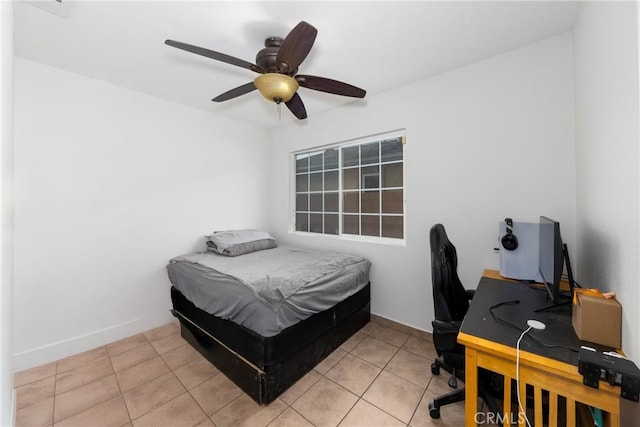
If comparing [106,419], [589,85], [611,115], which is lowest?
[106,419]

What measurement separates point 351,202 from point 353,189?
17 centimetres

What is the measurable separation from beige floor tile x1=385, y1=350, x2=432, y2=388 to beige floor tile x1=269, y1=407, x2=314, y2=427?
31.6 inches

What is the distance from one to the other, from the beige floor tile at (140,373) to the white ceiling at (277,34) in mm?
2642

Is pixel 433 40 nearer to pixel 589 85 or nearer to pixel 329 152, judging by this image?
pixel 589 85

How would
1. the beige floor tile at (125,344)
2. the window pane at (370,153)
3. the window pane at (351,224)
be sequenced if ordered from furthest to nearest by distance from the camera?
the window pane at (351,224), the window pane at (370,153), the beige floor tile at (125,344)

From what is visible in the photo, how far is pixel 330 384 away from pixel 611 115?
88.9 inches

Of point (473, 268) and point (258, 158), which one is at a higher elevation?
point (258, 158)

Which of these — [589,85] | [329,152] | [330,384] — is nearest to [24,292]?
[330,384]

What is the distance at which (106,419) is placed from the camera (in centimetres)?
147

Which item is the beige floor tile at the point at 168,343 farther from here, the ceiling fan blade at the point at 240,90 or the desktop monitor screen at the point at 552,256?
the desktop monitor screen at the point at 552,256

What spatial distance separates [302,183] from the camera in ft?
11.7

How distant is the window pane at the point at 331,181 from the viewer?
3121 millimetres

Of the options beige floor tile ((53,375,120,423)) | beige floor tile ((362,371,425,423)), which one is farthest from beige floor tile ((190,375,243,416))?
beige floor tile ((362,371,425,423))

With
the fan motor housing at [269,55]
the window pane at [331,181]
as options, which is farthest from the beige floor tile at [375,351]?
the fan motor housing at [269,55]
